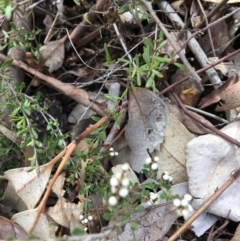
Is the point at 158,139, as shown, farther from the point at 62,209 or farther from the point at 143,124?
the point at 62,209

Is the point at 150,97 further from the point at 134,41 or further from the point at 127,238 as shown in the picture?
the point at 127,238

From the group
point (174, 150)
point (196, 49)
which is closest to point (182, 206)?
point (174, 150)

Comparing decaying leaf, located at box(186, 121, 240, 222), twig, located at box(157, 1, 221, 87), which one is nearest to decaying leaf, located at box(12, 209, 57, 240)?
decaying leaf, located at box(186, 121, 240, 222)

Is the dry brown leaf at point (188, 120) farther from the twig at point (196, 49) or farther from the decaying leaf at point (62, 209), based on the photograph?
the decaying leaf at point (62, 209)

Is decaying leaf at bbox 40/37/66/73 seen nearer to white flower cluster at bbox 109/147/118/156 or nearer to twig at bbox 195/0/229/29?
white flower cluster at bbox 109/147/118/156

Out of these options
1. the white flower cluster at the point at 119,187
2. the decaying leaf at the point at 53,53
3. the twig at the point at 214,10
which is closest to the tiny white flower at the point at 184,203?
the white flower cluster at the point at 119,187

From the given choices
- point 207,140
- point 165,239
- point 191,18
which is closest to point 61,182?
point 165,239
